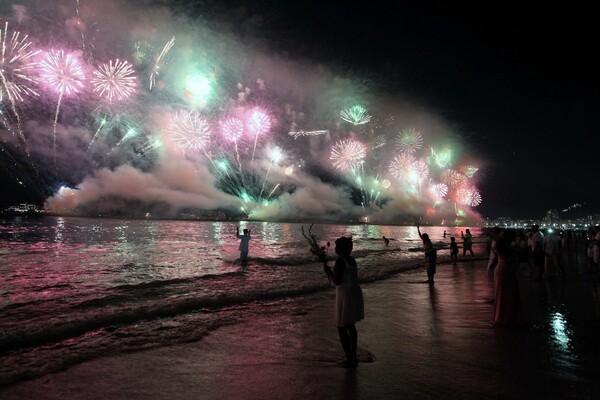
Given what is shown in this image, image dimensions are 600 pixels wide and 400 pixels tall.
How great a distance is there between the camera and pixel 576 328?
7.00 meters

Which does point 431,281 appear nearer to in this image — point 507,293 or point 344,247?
point 507,293

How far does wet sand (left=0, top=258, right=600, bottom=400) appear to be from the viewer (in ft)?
14.8

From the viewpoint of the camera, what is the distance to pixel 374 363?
5.36 meters

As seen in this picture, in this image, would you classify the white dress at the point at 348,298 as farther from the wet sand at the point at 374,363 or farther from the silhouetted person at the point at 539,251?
the silhouetted person at the point at 539,251

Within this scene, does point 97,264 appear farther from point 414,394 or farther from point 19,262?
point 414,394

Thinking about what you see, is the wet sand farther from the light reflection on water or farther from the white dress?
the white dress

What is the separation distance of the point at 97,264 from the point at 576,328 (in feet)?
86.6

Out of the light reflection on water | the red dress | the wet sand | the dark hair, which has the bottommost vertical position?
the wet sand

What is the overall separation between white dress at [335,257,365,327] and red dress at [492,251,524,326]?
12.3ft

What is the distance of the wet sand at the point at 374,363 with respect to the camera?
4520mm

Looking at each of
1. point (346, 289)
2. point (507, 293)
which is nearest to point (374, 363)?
point (346, 289)

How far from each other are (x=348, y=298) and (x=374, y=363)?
1.20 metres

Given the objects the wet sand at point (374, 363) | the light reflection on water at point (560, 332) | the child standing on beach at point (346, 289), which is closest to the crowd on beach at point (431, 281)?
the child standing on beach at point (346, 289)

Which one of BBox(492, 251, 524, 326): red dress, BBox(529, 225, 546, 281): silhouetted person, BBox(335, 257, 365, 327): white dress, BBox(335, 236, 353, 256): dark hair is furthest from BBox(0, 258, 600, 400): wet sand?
BBox(529, 225, 546, 281): silhouetted person
